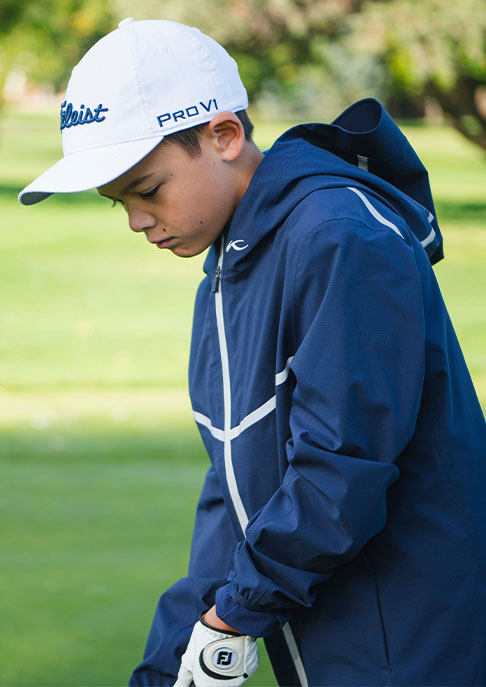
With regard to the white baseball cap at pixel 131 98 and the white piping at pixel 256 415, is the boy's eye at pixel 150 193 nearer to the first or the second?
the white baseball cap at pixel 131 98

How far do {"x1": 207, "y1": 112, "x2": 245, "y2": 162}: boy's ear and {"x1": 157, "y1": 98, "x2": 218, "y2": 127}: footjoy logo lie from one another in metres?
0.02

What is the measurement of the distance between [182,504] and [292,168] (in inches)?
115

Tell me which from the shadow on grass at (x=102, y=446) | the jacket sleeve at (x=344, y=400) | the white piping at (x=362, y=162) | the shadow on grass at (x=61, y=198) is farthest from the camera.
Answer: the shadow on grass at (x=61, y=198)

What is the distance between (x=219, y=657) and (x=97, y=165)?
778mm

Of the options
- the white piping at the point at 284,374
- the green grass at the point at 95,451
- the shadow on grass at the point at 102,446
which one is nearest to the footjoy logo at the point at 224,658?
the white piping at the point at 284,374

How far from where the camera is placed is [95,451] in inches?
204

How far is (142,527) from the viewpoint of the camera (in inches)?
158

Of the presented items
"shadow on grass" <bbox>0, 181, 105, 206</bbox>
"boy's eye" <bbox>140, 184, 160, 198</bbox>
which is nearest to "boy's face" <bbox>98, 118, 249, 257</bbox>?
"boy's eye" <bbox>140, 184, 160, 198</bbox>

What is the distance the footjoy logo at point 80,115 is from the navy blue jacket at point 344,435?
0.25 metres

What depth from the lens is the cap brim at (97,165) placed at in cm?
153

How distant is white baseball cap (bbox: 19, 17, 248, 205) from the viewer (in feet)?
5.06

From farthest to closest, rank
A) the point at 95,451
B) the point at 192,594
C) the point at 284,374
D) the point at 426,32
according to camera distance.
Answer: the point at 426,32 < the point at 95,451 < the point at 192,594 < the point at 284,374

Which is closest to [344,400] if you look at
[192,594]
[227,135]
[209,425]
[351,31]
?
[209,425]

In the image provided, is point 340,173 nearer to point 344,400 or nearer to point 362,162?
point 362,162
